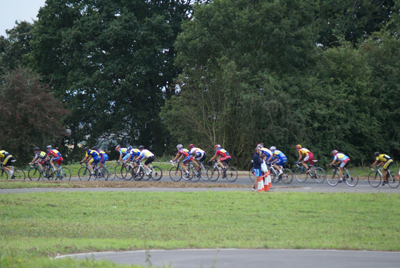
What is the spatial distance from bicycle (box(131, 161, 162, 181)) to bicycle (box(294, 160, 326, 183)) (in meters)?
7.59

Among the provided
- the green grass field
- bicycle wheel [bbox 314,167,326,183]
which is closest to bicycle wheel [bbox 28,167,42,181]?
the green grass field

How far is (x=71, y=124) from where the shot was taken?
4562 cm

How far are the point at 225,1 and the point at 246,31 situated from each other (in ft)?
8.89

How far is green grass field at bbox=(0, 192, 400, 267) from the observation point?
33.1ft

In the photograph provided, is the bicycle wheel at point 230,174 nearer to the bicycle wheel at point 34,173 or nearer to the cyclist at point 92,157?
the cyclist at point 92,157

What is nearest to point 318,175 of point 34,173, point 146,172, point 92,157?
point 146,172

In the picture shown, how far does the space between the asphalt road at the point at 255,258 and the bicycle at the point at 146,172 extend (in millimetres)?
17298

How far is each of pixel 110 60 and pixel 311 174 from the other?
2240cm

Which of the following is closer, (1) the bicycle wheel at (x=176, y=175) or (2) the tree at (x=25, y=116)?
(1) the bicycle wheel at (x=176, y=175)

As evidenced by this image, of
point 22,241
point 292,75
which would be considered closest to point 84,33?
point 292,75

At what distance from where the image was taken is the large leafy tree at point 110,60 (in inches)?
1613

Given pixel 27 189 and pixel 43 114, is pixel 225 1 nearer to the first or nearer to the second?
pixel 43 114

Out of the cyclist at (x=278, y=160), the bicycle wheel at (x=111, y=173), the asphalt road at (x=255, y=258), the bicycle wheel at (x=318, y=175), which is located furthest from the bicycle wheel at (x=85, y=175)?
the asphalt road at (x=255, y=258)

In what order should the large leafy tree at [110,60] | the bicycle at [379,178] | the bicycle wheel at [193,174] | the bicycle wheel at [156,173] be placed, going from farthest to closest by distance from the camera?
the large leafy tree at [110,60]
the bicycle wheel at [156,173]
the bicycle wheel at [193,174]
the bicycle at [379,178]
